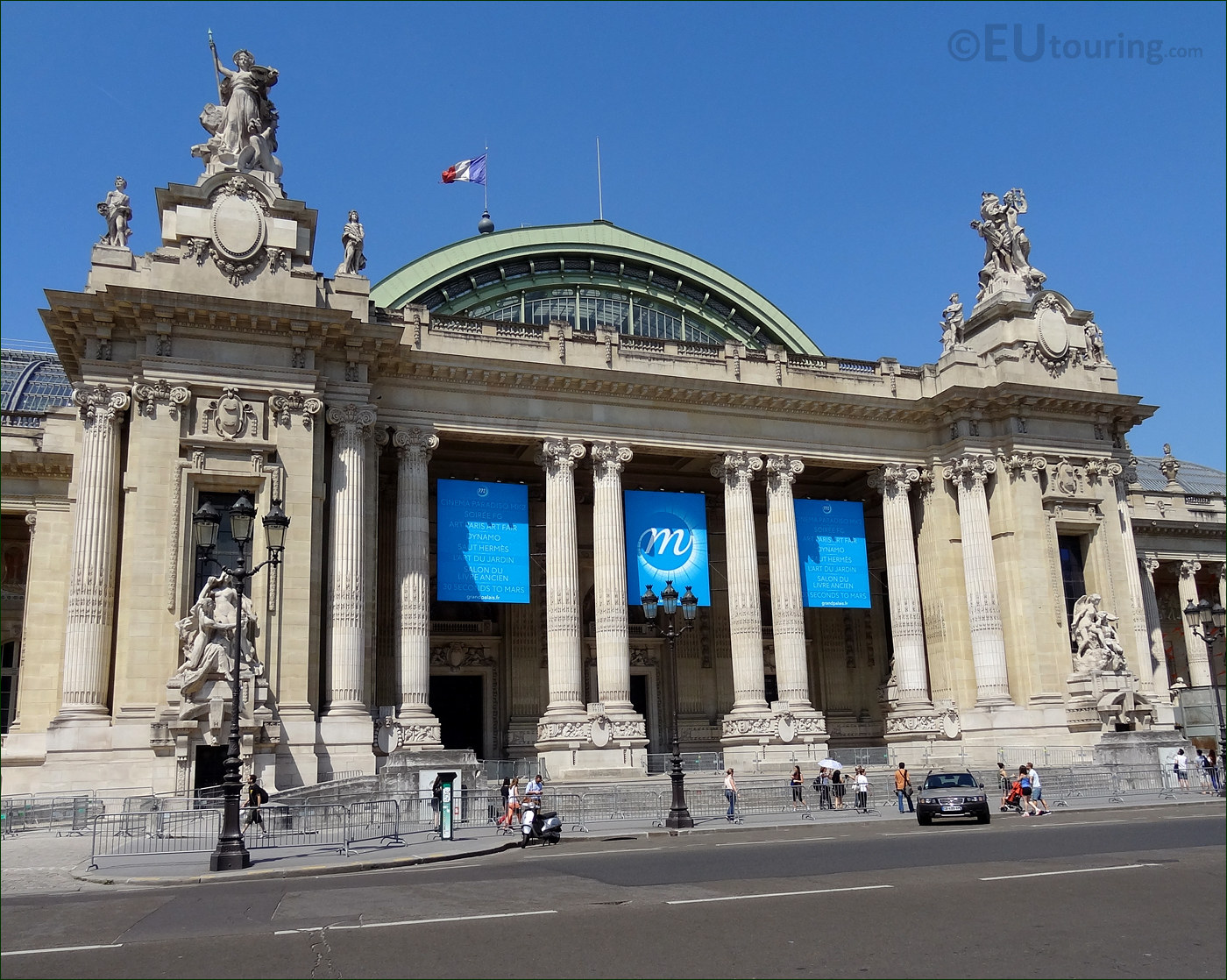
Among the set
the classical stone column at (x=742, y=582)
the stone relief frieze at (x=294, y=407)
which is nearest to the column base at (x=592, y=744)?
the classical stone column at (x=742, y=582)

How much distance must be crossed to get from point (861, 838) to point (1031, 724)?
2009cm

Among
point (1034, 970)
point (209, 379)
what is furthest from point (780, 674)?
point (1034, 970)

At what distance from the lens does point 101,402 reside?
31141mm

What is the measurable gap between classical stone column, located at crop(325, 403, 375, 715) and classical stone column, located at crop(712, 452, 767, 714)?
13355 mm

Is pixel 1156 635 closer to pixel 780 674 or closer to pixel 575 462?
pixel 780 674

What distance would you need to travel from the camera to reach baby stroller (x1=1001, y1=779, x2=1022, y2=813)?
29.2 meters

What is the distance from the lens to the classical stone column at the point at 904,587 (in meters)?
40.4

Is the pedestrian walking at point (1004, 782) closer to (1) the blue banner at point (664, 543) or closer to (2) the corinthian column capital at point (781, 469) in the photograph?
(1) the blue banner at point (664, 543)

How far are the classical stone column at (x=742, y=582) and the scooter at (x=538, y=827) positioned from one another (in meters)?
15.4

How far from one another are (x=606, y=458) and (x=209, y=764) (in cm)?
1664

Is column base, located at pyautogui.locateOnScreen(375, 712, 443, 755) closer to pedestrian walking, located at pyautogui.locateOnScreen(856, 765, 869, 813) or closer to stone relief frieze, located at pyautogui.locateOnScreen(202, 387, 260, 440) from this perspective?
stone relief frieze, located at pyautogui.locateOnScreen(202, 387, 260, 440)

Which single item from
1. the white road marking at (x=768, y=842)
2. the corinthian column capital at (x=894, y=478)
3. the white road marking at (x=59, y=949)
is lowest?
the white road marking at (x=768, y=842)

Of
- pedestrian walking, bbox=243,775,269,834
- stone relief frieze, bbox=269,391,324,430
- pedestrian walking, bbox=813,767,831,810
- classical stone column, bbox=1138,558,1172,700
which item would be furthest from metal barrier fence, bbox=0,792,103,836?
classical stone column, bbox=1138,558,1172,700

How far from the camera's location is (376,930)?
35.8 feet
